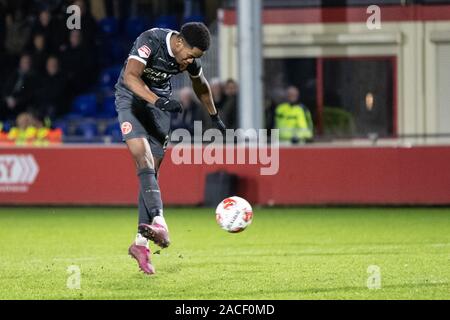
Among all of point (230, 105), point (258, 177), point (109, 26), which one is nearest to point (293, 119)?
point (230, 105)

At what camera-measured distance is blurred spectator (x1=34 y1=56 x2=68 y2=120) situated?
21.6m

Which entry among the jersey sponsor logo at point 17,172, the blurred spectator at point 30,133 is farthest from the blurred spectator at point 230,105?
the jersey sponsor logo at point 17,172

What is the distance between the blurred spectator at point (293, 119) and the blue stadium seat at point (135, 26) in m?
4.73

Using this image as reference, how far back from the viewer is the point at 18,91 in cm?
2191

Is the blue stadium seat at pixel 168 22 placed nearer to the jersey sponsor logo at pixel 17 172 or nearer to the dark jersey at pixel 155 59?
the jersey sponsor logo at pixel 17 172

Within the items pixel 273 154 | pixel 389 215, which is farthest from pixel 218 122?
pixel 273 154

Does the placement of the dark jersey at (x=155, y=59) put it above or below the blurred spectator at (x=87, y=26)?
below

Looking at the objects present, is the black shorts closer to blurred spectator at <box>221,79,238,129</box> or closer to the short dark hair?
the short dark hair

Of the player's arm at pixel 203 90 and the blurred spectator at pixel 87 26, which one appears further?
the blurred spectator at pixel 87 26

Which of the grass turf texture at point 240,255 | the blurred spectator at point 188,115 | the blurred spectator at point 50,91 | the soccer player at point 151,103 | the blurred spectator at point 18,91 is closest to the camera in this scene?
the grass turf texture at point 240,255

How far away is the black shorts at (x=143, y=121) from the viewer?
10367mm

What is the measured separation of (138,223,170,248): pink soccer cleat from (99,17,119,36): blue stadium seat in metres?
14.9

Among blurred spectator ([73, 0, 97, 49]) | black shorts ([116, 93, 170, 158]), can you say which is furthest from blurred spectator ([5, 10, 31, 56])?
black shorts ([116, 93, 170, 158])

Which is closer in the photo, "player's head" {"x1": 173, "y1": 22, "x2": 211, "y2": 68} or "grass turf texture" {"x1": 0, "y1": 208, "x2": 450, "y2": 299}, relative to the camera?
"grass turf texture" {"x1": 0, "y1": 208, "x2": 450, "y2": 299}
